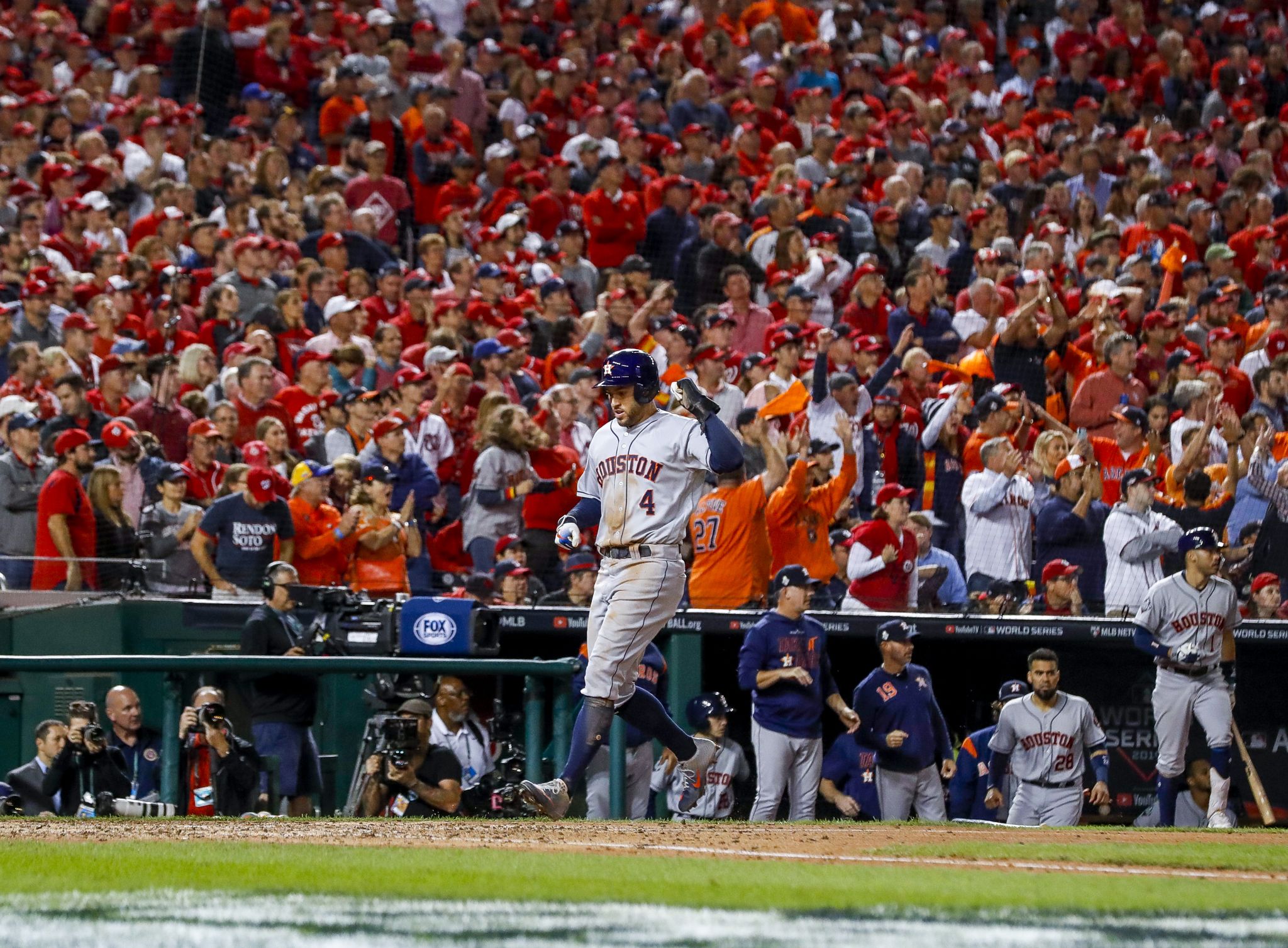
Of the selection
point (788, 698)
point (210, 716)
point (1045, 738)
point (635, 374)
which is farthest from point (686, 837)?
point (1045, 738)

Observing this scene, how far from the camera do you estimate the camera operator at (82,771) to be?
8.27m

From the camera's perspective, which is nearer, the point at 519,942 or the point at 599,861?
the point at 519,942

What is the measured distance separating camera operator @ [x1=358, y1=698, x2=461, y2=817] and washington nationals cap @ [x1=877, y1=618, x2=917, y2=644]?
2.37 m

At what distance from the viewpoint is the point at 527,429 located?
10445 millimetres

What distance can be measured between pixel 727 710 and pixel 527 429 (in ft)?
6.39

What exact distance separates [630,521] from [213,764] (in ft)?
8.71

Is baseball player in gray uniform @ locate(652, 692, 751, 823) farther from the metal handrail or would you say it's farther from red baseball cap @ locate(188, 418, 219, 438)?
red baseball cap @ locate(188, 418, 219, 438)

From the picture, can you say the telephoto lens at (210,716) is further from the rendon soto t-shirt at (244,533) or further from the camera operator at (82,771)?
the rendon soto t-shirt at (244,533)

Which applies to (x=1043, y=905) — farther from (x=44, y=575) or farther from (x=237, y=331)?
(x=237, y=331)

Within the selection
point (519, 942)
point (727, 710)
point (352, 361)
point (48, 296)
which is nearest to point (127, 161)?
point (48, 296)

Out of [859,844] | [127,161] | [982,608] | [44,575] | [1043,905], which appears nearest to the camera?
[1043,905]

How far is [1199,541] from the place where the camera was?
31.8 ft

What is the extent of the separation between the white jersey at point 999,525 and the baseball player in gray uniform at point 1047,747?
2.92 ft

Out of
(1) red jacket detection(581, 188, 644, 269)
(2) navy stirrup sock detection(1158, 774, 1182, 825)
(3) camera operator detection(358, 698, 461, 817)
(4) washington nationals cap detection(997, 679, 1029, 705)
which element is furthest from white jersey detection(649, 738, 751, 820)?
(1) red jacket detection(581, 188, 644, 269)
